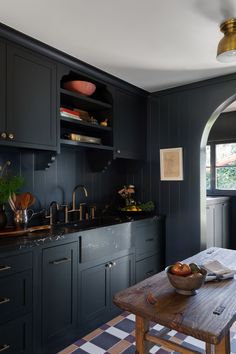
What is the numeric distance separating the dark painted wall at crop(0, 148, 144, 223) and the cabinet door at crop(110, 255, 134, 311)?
0.80m

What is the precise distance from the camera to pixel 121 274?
2.60 metres

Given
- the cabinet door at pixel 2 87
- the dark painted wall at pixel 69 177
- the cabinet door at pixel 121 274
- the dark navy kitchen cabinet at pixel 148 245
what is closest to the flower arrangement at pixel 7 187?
the dark painted wall at pixel 69 177

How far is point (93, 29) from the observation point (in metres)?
1.89

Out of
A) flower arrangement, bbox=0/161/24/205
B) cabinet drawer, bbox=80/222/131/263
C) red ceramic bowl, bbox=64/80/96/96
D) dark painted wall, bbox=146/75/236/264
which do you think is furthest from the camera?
dark painted wall, bbox=146/75/236/264

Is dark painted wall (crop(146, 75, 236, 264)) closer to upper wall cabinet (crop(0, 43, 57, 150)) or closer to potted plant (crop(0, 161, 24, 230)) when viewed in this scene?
upper wall cabinet (crop(0, 43, 57, 150))

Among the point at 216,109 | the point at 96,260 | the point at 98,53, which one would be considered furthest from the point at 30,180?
the point at 216,109

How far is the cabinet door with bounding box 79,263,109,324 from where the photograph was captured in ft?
7.26

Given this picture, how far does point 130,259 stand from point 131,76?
6.18ft

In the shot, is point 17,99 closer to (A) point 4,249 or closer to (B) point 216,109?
(A) point 4,249

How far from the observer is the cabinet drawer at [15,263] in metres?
1.64

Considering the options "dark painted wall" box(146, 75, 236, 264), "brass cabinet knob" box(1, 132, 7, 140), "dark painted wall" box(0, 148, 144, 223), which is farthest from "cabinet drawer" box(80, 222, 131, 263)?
"brass cabinet knob" box(1, 132, 7, 140)

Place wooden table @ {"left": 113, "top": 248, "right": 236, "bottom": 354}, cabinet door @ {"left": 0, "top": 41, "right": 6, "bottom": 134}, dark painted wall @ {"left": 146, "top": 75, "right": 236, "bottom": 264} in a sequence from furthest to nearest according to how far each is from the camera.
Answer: dark painted wall @ {"left": 146, "top": 75, "right": 236, "bottom": 264}, cabinet door @ {"left": 0, "top": 41, "right": 6, "bottom": 134}, wooden table @ {"left": 113, "top": 248, "right": 236, "bottom": 354}

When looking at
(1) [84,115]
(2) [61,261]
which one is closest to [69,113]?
(1) [84,115]

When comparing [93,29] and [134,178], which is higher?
[93,29]
